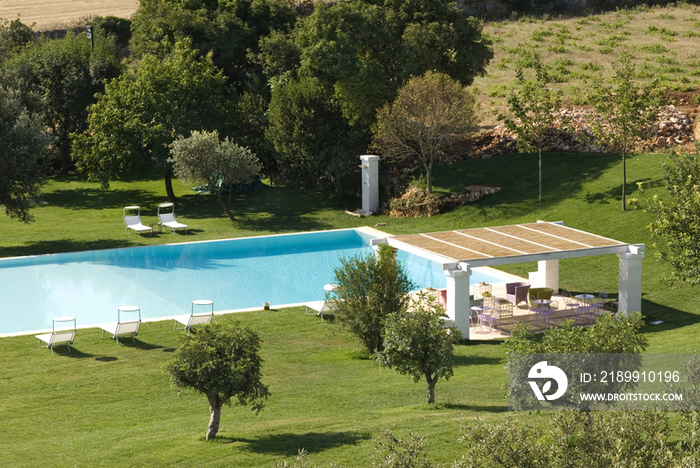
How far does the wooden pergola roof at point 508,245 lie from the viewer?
21.6m

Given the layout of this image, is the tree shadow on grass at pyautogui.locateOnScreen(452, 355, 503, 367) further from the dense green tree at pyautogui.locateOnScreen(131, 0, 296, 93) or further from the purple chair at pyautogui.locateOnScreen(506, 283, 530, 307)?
the dense green tree at pyautogui.locateOnScreen(131, 0, 296, 93)

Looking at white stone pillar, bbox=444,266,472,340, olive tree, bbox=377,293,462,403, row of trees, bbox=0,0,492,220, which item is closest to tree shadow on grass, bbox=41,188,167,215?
row of trees, bbox=0,0,492,220

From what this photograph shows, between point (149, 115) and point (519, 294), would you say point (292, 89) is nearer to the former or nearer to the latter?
point (149, 115)

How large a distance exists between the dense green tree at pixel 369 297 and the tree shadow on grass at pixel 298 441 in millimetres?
6058

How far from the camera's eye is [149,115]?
37.5 meters

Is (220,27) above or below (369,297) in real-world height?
above

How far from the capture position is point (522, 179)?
35.0 metres

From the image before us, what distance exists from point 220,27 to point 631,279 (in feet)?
92.6

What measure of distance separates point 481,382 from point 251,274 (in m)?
13.8

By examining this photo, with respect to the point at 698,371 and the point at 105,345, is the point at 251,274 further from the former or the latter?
the point at 698,371

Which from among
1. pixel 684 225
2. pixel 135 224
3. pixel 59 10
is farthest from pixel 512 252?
pixel 59 10

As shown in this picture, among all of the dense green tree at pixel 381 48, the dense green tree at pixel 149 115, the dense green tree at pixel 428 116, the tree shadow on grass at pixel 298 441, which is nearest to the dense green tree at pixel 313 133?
the dense green tree at pixel 381 48

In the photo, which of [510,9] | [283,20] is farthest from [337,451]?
[510,9]

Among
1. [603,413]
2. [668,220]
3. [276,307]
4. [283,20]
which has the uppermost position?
[283,20]
